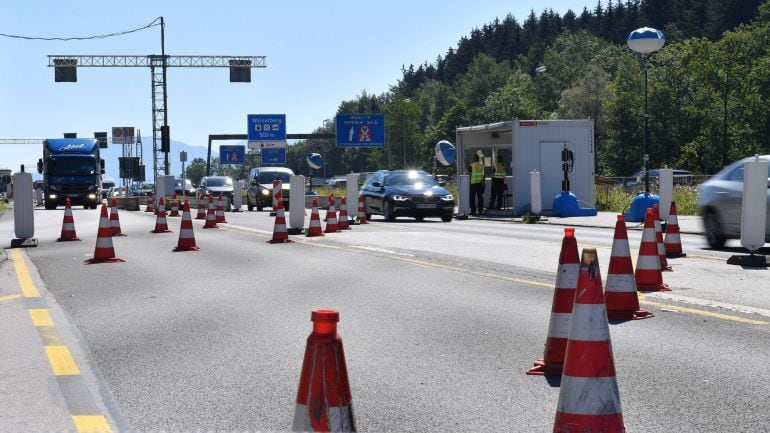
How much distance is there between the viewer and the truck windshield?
47469mm

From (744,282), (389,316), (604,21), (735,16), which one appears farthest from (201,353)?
(604,21)

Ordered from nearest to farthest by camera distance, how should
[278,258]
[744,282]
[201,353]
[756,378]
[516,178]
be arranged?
1. [756,378]
2. [201,353]
3. [744,282]
4. [278,258]
5. [516,178]

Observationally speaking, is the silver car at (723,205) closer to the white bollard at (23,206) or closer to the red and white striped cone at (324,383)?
the white bollard at (23,206)

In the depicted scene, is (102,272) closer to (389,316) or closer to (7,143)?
(389,316)

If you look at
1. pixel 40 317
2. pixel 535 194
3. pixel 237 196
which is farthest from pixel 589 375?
pixel 237 196

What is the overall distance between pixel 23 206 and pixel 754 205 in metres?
11.6

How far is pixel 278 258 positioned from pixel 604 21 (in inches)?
7050

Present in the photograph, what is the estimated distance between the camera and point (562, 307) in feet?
21.0

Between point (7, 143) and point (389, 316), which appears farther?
point (7, 143)

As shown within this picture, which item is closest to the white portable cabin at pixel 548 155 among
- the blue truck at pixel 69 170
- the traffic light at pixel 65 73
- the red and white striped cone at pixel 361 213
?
the red and white striped cone at pixel 361 213

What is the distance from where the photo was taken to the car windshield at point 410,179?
2928 centimetres

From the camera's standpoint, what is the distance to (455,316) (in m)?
9.11

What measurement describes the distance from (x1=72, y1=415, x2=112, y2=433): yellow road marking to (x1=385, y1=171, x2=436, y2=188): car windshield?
2381 centimetres

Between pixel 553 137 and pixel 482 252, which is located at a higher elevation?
pixel 553 137
